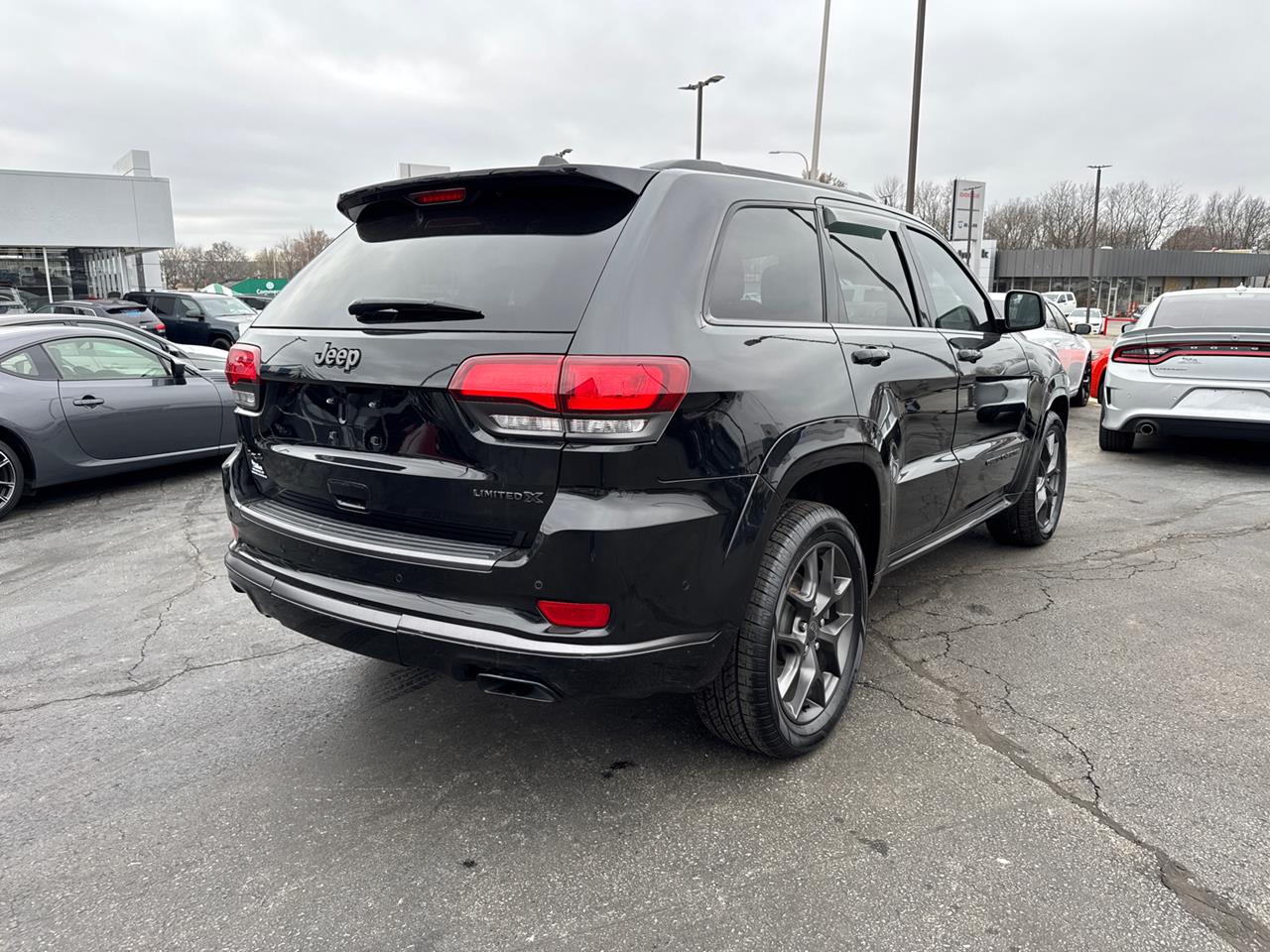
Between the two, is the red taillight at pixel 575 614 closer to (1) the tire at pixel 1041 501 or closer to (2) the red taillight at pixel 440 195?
(2) the red taillight at pixel 440 195

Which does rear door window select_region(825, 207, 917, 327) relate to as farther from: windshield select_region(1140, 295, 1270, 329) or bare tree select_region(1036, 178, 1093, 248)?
bare tree select_region(1036, 178, 1093, 248)

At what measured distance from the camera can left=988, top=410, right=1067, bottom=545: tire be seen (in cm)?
504

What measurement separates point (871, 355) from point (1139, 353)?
6031mm

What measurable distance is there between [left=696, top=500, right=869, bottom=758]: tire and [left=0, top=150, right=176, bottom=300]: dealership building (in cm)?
3278

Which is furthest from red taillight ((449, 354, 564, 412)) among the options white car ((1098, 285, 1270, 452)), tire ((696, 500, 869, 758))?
white car ((1098, 285, 1270, 452))

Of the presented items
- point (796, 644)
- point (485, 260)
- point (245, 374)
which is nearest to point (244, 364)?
point (245, 374)

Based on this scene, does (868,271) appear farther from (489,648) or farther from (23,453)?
(23,453)

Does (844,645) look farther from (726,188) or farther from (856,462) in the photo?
(726,188)

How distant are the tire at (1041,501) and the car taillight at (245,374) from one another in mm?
3988

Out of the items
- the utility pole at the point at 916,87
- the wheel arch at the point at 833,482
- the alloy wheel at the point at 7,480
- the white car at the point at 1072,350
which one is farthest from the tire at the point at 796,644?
the utility pole at the point at 916,87

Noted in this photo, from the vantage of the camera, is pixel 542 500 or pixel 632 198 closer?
pixel 542 500

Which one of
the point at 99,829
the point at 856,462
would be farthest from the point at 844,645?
the point at 99,829

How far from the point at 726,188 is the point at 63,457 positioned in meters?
5.99

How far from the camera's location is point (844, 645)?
310 centimetres
